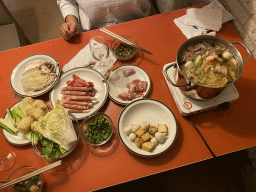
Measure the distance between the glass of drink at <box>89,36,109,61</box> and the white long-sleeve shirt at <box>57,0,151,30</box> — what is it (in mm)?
444

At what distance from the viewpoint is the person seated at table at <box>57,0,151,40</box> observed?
2.11 meters

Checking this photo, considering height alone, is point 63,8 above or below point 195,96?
above

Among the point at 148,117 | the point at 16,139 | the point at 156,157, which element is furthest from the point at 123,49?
the point at 16,139

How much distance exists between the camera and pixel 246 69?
67.3 inches

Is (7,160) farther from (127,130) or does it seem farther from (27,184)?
(127,130)

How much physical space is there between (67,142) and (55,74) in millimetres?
729

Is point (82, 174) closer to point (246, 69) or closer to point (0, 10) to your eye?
point (246, 69)

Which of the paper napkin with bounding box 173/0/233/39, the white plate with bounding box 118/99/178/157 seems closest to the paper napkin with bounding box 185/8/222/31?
Answer: the paper napkin with bounding box 173/0/233/39

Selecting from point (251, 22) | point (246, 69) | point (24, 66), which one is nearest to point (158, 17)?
point (251, 22)

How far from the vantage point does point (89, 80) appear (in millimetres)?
1794

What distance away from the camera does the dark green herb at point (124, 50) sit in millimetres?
1847

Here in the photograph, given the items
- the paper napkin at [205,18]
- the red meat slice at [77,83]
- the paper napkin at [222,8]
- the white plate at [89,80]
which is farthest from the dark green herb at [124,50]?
the paper napkin at [222,8]

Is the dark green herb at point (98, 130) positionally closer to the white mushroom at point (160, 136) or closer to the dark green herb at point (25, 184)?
the white mushroom at point (160, 136)

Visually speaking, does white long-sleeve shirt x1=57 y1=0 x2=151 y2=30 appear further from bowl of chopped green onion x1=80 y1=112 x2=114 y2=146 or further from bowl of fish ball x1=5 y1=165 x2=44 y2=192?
bowl of fish ball x1=5 y1=165 x2=44 y2=192
